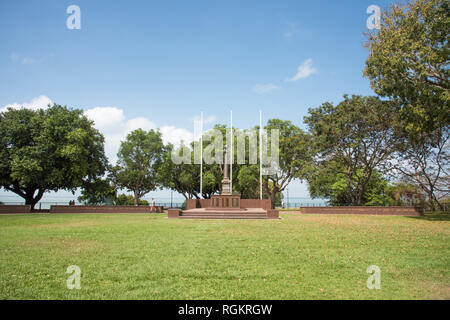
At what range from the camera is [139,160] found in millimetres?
42094

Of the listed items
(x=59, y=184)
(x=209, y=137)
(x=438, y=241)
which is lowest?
(x=438, y=241)

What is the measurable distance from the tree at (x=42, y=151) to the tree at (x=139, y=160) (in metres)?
8.30

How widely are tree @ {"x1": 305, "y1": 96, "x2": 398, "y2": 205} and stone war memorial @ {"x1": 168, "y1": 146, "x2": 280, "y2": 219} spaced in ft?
31.8

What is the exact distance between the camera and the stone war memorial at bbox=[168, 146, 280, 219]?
21219mm

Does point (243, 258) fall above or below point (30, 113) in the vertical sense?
below

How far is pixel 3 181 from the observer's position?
28484 mm

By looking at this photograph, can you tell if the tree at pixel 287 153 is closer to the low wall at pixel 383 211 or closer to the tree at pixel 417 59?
the low wall at pixel 383 211

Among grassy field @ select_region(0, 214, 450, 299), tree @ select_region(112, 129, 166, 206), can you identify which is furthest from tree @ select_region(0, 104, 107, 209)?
grassy field @ select_region(0, 214, 450, 299)

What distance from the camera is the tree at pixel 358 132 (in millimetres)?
28109

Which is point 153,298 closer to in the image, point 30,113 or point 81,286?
point 81,286

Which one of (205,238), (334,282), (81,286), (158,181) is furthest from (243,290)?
(158,181)

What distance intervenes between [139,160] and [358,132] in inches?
1185

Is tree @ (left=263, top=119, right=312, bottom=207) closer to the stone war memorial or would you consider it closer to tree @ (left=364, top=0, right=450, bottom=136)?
the stone war memorial
